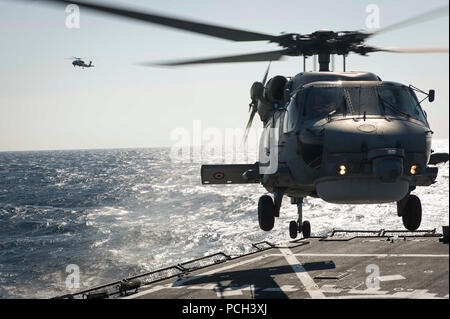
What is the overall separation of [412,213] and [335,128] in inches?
173

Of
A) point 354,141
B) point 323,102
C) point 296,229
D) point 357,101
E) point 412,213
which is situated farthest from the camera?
point 296,229

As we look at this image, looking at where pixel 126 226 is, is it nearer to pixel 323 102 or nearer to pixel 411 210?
pixel 411 210

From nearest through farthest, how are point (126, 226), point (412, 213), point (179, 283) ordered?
point (412, 213) → point (179, 283) → point (126, 226)

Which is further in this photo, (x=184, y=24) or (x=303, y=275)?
(x=303, y=275)

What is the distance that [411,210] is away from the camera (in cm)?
1342

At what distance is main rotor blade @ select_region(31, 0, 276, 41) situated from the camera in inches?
300

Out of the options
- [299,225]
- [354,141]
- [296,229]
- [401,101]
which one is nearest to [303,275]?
[296,229]

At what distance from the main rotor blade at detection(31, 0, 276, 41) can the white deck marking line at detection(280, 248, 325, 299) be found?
12273 mm

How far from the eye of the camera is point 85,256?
54594 mm

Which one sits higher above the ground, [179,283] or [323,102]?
[323,102]

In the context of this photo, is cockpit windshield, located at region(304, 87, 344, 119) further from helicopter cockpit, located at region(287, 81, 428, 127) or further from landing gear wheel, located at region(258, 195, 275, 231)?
landing gear wheel, located at region(258, 195, 275, 231)

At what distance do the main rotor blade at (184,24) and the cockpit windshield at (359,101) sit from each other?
1991 millimetres

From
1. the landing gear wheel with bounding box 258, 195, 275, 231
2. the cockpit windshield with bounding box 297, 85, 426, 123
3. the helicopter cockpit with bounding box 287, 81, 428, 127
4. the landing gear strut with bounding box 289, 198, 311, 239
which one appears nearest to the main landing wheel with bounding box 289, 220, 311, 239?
the landing gear strut with bounding box 289, 198, 311, 239
